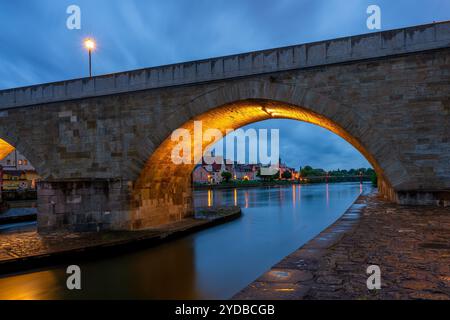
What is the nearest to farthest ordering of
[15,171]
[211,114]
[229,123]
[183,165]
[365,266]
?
[365,266]
[211,114]
[229,123]
[183,165]
[15,171]

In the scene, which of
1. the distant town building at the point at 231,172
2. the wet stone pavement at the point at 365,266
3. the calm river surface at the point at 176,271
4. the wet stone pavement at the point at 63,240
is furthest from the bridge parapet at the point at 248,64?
the distant town building at the point at 231,172

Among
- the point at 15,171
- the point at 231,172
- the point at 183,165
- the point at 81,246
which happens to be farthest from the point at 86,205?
the point at 231,172

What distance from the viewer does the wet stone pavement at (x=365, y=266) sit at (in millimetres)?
3439

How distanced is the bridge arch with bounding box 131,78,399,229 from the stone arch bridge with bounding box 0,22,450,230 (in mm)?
39

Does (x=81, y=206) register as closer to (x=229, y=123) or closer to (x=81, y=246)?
(x=81, y=246)

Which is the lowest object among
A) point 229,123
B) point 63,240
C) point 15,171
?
point 63,240

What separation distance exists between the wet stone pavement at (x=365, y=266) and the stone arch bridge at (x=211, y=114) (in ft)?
10.7

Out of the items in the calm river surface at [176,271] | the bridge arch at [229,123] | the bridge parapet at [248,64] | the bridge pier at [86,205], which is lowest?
the calm river surface at [176,271]

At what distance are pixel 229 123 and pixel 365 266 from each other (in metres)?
10.5

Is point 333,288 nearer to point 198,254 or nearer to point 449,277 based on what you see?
point 449,277

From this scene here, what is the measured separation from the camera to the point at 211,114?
39.8 feet

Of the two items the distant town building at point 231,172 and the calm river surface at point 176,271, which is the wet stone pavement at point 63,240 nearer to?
the calm river surface at point 176,271

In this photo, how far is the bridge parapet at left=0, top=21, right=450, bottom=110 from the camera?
9.37 m
